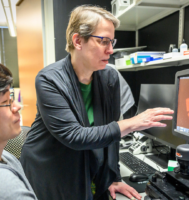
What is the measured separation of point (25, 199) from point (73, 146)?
36 centimetres

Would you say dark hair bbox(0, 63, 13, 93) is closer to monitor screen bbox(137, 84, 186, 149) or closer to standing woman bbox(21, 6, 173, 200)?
standing woman bbox(21, 6, 173, 200)

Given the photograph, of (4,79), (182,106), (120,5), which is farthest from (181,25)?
(4,79)

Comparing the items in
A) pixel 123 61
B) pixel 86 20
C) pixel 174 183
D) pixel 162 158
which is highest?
pixel 86 20

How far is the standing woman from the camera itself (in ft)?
2.91

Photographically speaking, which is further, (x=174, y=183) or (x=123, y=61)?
(x=123, y=61)

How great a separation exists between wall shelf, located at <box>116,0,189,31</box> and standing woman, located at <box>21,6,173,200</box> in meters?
0.49

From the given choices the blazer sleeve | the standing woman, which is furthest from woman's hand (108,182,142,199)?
the blazer sleeve

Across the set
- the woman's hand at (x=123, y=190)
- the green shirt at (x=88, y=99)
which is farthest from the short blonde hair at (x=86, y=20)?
the woman's hand at (x=123, y=190)

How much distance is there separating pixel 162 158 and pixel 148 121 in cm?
69

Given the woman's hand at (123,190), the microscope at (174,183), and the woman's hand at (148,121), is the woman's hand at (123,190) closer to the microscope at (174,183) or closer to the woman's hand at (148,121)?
the microscope at (174,183)

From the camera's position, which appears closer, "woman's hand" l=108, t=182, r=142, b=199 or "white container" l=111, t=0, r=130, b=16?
"woman's hand" l=108, t=182, r=142, b=199

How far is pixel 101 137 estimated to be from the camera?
0.86m

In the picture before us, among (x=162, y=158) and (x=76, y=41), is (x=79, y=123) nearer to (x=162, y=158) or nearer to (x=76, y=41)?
(x=76, y=41)

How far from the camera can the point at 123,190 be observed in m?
1.02
